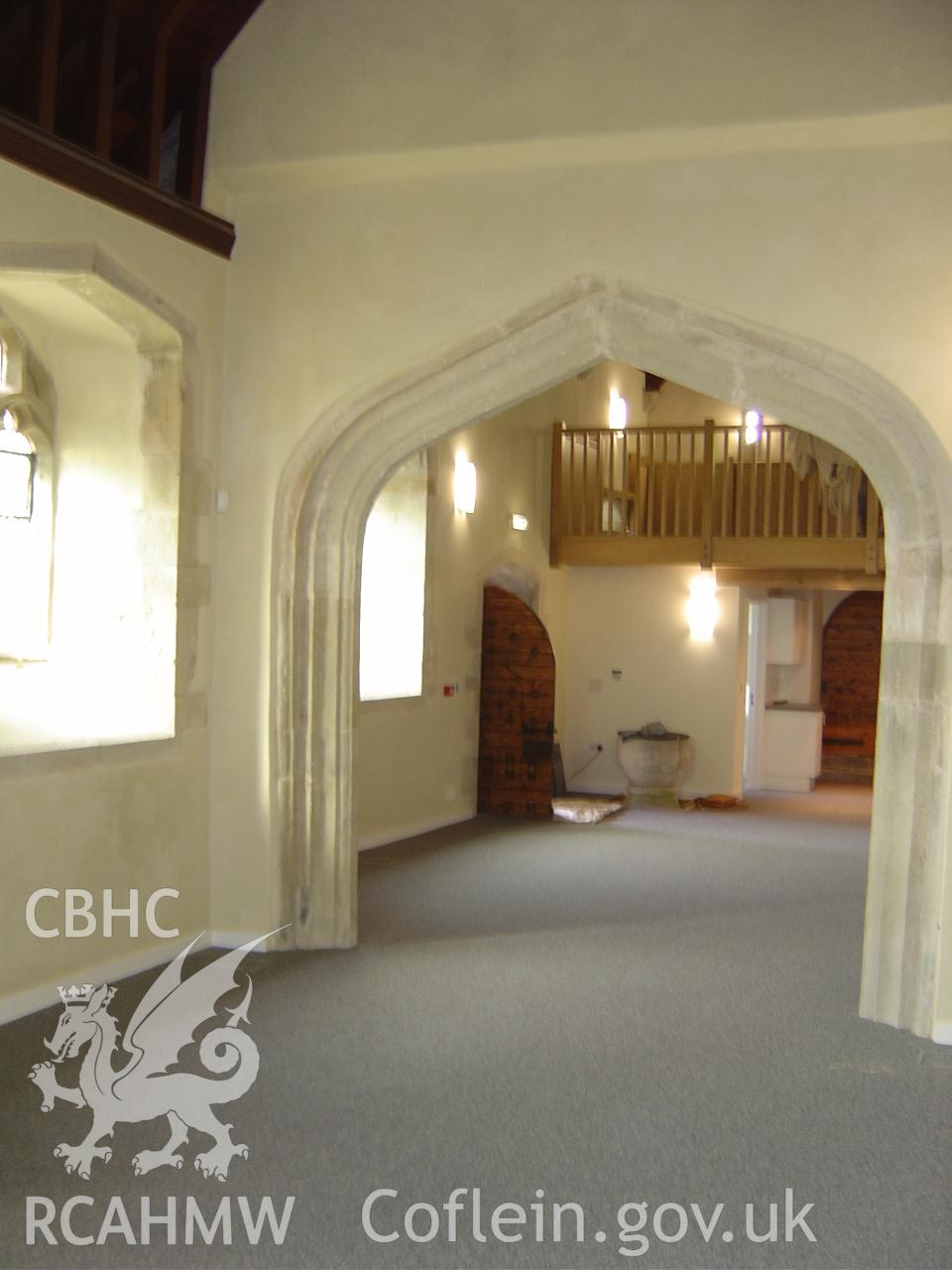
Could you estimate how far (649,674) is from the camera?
40.5ft

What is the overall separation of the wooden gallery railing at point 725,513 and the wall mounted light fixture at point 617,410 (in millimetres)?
1459

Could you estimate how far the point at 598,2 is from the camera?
211 inches

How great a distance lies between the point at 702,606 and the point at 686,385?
22.2 ft

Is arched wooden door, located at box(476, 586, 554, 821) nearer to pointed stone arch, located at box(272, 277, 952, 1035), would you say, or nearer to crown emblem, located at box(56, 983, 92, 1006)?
pointed stone arch, located at box(272, 277, 952, 1035)

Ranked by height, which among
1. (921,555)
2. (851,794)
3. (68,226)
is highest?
(68,226)

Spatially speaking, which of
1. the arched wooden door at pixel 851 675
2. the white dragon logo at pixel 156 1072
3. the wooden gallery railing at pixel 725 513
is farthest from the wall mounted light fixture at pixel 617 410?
the white dragon logo at pixel 156 1072

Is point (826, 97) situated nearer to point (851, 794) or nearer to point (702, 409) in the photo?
point (851, 794)

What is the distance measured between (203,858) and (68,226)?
2835 mm

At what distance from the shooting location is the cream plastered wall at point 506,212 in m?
5.03

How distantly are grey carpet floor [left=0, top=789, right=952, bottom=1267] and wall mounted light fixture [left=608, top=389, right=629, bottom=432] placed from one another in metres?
7.80

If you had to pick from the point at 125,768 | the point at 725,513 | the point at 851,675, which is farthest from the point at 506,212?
the point at 851,675

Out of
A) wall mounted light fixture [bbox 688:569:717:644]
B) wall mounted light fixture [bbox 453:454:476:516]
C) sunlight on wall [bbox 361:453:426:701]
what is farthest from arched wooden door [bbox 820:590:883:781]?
sunlight on wall [bbox 361:453:426:701]

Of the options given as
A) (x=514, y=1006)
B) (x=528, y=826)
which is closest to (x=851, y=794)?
(x=528, y=826)

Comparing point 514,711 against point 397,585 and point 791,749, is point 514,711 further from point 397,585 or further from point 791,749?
point 791,749
